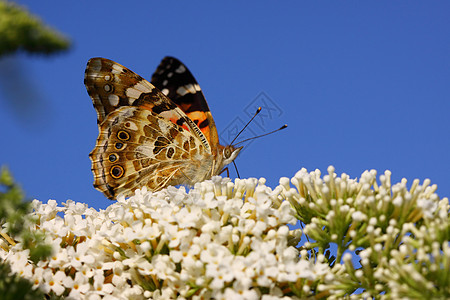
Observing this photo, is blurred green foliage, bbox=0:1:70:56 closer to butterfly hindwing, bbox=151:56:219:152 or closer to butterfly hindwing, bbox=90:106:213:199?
butterfly hindwing, bbox=90:106:213:199

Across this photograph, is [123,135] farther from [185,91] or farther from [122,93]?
[185,91]

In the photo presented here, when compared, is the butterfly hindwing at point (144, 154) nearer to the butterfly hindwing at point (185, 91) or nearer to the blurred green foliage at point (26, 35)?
the butterfly hindwing at point (185, 91)

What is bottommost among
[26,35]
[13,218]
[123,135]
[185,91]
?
[13,218]

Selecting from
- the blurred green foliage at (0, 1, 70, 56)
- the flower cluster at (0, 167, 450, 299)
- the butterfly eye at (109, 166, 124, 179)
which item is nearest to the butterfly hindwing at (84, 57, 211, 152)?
the butterfly eye at (109, 166, 124, 179)

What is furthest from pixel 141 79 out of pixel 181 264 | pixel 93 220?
pixel 181 264

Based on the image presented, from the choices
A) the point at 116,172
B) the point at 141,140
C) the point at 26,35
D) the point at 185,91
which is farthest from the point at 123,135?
the point at 26,35

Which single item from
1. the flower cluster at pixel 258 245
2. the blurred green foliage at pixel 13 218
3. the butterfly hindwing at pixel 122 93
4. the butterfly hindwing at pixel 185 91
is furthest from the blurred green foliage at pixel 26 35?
the butterfly hindwing at pixel 185 91
